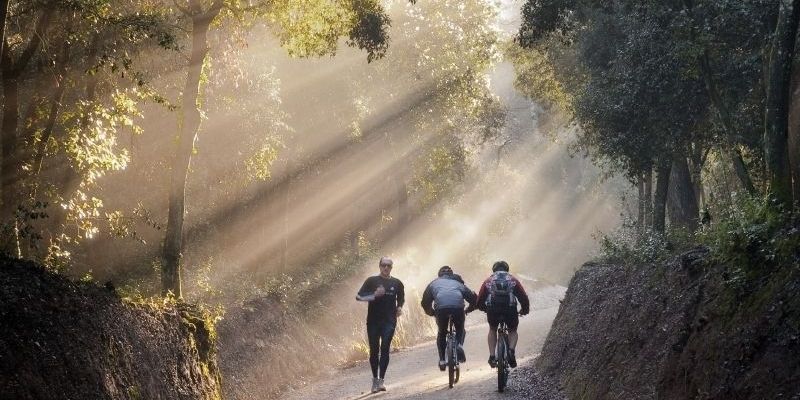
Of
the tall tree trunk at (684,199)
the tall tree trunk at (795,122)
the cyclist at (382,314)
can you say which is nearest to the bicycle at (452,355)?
the cyclist at (382,314)

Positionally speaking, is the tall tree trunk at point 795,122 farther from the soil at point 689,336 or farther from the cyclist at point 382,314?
the cyclist at point 382,314

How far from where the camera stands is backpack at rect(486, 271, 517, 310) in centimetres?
1270

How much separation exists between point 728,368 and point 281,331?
44.4 ft

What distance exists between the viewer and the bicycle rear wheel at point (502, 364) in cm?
1209

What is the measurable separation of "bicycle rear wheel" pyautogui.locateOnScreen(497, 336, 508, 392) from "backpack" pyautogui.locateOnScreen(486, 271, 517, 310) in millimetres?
672

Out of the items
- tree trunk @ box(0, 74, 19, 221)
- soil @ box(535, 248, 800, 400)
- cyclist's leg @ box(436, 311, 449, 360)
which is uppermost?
tree trunk @ box(0, 74, 19, 221)

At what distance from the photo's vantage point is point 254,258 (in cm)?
3047

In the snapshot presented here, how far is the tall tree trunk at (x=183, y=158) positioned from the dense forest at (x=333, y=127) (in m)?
0.04

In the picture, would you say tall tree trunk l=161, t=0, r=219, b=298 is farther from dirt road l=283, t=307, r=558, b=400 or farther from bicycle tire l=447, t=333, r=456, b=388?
bicycle tire l=447, t=333, r=456, b=388

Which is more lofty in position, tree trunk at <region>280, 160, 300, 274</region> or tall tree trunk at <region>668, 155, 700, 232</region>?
tree trunk at <region>280, 160, 300, 274</region>

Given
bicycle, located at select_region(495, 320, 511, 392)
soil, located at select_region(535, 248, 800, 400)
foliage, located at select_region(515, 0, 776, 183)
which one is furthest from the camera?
foliage, located at select_region(515, 0, 776, 183)

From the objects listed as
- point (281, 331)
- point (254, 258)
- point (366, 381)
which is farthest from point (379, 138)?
point (366, 381)

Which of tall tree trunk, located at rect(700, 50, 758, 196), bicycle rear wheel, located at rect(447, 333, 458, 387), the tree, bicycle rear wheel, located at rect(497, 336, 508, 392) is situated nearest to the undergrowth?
tall tree trunk, located at rect(700, 50, 758, 196)

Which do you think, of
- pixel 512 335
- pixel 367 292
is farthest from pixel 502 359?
pixel 367 292
